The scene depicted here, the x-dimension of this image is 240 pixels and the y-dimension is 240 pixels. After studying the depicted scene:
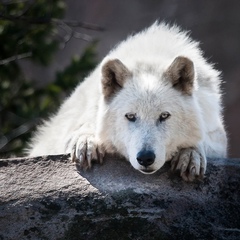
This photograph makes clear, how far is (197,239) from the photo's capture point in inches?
206

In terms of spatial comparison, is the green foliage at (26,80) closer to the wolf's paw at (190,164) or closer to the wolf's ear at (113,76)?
the wolf's ear at (113,76)

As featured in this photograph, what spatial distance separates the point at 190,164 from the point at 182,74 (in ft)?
2.49

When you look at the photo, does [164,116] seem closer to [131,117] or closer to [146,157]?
[131,117]

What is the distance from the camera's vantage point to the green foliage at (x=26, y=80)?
10.1 m

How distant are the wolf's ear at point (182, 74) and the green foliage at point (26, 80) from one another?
4.37 meters

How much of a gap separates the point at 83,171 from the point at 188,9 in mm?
10586

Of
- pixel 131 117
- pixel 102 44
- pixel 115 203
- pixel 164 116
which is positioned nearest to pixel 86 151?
pixel 131 117

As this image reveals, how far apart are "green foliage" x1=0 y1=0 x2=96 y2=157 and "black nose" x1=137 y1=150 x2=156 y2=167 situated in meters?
4.87

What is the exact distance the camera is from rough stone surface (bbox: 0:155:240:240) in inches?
208

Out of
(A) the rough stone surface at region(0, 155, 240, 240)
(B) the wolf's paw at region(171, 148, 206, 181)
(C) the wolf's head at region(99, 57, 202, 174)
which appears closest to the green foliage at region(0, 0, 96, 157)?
(C) the wolf's head at region(99, 57, 202, 174)

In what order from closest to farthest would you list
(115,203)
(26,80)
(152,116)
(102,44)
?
(115,203), (152,116), (26,80), (102,44)

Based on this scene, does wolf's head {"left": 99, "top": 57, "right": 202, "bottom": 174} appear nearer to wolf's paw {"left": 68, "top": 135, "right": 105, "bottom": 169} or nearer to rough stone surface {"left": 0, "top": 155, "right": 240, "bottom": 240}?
wolf's paw {"left": 68, "top": 135, "right": 105, "bottom": 169}

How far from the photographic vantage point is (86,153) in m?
5.79

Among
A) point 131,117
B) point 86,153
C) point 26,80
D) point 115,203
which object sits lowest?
point 115,203
